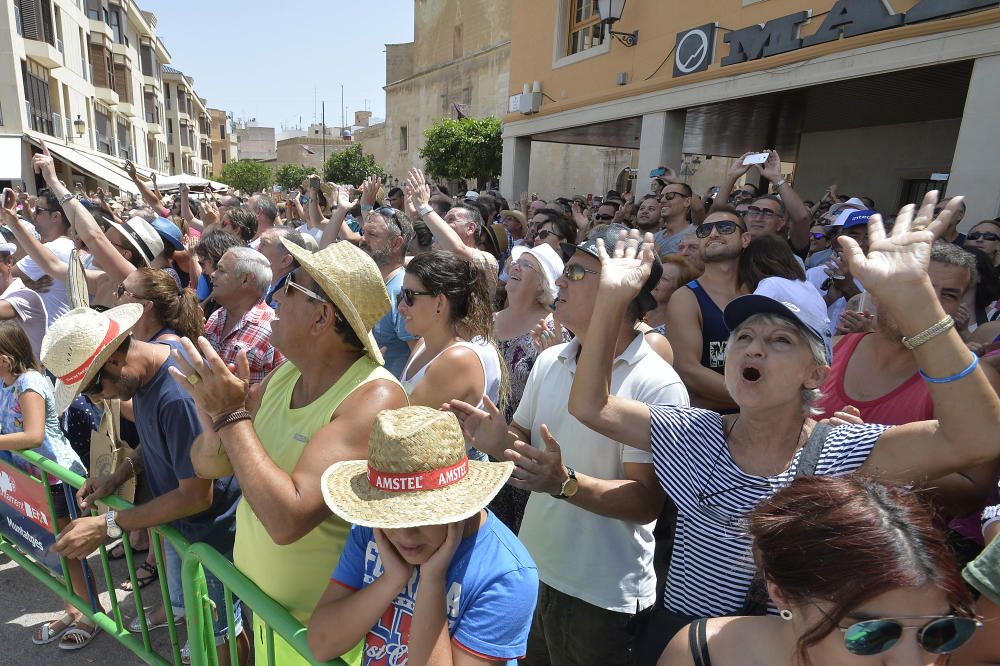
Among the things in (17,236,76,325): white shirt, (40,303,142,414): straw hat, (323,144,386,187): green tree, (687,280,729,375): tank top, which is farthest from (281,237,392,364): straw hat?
(323,144,386,187): green tree

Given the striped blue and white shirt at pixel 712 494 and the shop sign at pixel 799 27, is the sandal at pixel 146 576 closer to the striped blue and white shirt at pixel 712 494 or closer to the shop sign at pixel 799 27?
the striped blue and white shirt at pixel 712 494

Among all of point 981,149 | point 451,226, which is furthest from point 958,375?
point 981,149

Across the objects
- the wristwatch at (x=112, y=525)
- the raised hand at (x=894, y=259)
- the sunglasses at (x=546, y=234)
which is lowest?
the wristwatch at (x=112, y=525)

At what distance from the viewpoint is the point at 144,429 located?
219 centimetres

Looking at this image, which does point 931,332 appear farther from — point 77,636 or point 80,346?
point 77,636

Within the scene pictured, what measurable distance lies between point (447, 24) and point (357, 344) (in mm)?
46508

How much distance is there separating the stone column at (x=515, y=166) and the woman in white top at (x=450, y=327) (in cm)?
1293

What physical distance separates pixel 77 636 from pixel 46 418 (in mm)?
1110

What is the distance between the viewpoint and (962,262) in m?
2.50

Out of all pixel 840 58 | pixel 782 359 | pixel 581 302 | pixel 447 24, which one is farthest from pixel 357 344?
pixel 447 24

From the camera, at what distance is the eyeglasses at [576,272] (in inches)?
84.5

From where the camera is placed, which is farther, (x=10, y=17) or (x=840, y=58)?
(x=10, y=17)

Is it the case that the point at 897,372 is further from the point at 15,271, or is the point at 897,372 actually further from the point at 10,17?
the point at 10,17

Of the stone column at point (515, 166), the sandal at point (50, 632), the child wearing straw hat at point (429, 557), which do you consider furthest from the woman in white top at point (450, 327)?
the stone column at point (515, 166)
